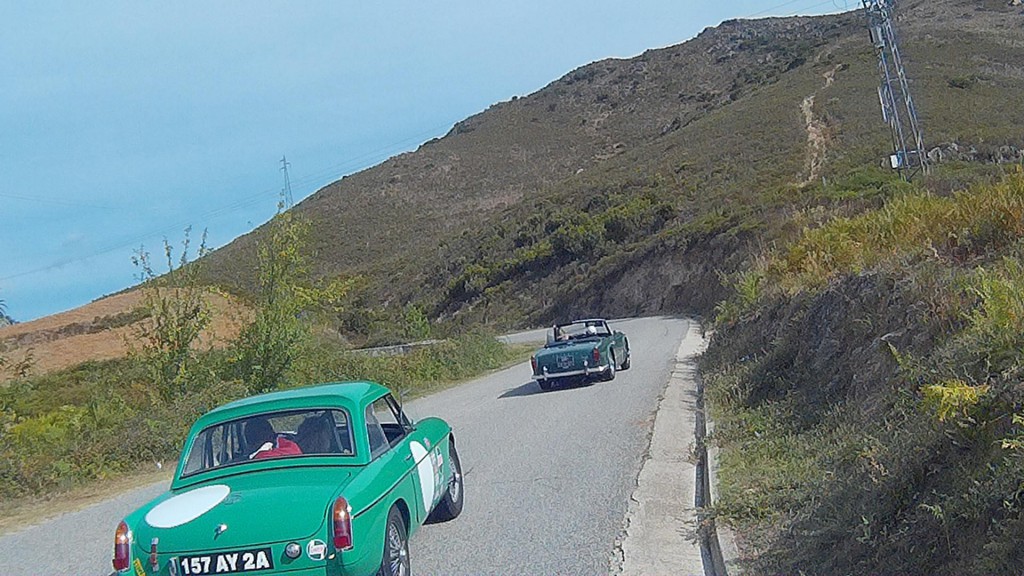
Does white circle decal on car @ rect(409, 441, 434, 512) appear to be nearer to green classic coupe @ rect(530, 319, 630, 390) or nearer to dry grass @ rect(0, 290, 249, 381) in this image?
green classic coupe @ rect(530, 319, 630, 390)

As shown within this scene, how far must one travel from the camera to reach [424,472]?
25.2 feet

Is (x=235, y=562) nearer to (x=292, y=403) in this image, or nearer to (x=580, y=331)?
(x=292, y=403)

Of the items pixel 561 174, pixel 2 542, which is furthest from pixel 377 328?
pixel 2 542

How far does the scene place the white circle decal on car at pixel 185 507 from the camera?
591 centimetres

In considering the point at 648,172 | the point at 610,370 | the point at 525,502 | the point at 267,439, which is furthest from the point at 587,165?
the point at 267,439

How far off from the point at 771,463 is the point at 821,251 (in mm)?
6736

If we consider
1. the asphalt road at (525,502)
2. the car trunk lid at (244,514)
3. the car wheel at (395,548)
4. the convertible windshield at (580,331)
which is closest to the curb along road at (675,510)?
the asphalt road at (525,502)

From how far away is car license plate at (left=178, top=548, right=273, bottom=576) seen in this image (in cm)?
557

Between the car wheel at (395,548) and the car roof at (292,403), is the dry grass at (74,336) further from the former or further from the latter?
the car wheel at (395,548)

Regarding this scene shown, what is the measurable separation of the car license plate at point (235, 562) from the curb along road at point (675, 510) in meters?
2.51

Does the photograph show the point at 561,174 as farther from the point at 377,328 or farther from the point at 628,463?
the point at 628,463

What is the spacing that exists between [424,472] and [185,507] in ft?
6.94

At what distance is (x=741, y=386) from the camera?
12336mm

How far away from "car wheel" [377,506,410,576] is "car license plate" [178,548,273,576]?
0.84 meters
